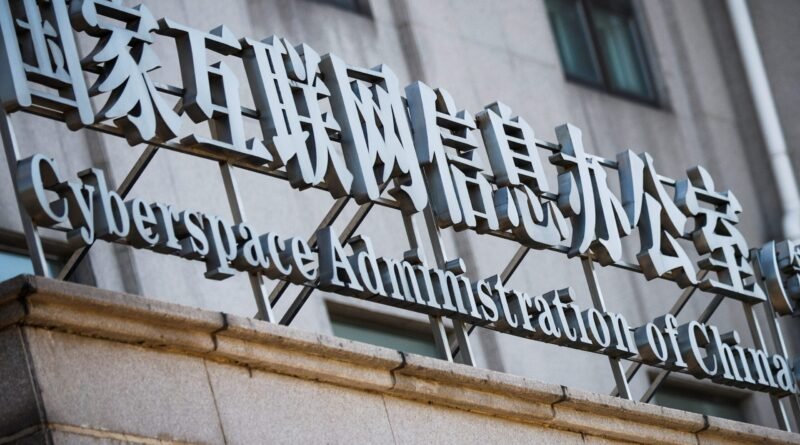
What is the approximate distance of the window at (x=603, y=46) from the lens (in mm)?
24062

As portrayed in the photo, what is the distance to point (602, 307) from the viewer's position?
15398mm

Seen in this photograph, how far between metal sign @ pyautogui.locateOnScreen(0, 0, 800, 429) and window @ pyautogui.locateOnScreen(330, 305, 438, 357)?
2.42m

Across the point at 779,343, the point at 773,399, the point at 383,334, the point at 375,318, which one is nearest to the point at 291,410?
the point at 773,399

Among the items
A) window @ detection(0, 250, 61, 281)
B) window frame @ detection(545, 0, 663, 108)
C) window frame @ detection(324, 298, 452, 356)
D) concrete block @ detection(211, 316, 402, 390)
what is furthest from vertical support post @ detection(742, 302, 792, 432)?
window frame @ detection(545, 0, 663, 108)

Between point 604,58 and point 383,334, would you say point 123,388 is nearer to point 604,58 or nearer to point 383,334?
point 383,334

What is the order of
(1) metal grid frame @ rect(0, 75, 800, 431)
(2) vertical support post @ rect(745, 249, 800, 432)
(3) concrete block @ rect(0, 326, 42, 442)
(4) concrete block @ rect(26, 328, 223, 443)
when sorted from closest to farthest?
1. (3) concrete block @ rect(0, 326, 42, 442)
2. (4) concrete block @ rect(26, 328, 223, 443)
3. (1) metal grid frame @ rect(0, 75, 800, 431)
4. (2) vertical support post @ rect(745, 249, 800, 432)

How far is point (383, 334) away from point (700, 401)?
5.70m

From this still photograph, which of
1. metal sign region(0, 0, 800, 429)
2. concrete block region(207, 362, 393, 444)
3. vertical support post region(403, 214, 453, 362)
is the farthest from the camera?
vertical support post region(403, 214, 453, 362)

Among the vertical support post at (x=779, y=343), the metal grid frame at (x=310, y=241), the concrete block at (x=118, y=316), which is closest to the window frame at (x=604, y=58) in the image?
the vertical support post at (x=779, y=343)

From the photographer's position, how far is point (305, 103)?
13664 millimetres

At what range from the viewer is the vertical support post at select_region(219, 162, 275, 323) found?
12.3m

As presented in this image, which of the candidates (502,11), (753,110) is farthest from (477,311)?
(753,110)

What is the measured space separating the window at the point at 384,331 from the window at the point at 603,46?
5360 millimetres

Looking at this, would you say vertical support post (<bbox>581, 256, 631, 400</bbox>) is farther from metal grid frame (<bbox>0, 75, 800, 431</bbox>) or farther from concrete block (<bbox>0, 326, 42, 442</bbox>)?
concrete block (<bbox>0, 326, 42, 442</bbox>)
